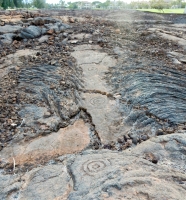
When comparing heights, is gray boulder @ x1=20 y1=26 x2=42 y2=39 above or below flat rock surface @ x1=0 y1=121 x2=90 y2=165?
above

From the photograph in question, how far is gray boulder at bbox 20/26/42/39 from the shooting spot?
762cm

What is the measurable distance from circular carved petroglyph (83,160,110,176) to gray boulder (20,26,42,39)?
5400 mm

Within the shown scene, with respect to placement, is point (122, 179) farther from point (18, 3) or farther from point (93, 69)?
point (18, 3)

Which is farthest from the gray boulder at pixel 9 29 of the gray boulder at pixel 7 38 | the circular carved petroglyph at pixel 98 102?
the circular carved petroglyph at pixel 98 102

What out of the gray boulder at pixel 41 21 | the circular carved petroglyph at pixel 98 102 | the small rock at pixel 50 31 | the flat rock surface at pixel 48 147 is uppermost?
the gray boulder at pixel 41 21

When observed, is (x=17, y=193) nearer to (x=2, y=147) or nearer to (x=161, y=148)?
(x=2, y=147)

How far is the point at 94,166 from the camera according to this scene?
296cm

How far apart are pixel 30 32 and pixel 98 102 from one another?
3.90 metres

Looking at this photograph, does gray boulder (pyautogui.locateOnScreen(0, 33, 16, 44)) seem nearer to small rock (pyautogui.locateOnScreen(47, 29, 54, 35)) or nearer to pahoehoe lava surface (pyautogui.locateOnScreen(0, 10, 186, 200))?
pahoehoe lava surface (pyautogui.locateOnScreen(0, 10, 186, 200))

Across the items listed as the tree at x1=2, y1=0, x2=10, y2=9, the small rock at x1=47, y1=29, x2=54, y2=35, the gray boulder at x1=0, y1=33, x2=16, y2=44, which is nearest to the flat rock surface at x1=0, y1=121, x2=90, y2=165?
the gray boulder at x1=0, y1=33, x2=16, y2=44

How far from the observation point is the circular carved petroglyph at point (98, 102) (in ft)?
15.6

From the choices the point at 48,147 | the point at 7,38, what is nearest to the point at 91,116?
the point at 48,147

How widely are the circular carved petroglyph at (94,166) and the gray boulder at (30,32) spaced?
5.40m

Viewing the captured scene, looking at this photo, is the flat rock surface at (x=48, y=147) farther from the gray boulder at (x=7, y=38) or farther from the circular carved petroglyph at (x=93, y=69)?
the gray boulder at (x=7, y=38)
